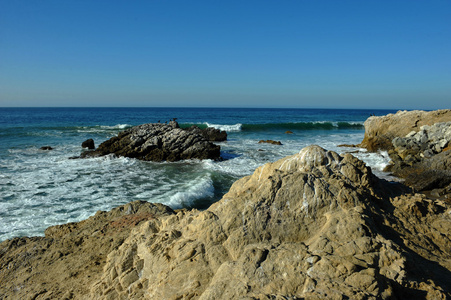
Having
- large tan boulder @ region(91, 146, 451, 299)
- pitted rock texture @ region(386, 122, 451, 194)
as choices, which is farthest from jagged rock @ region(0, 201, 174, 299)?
pitted rock texture @ region(386, 122, 451, 194)

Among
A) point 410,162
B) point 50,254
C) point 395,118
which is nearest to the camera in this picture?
point 50,254

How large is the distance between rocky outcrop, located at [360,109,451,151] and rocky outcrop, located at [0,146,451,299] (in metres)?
18.1

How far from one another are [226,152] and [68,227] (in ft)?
52.2

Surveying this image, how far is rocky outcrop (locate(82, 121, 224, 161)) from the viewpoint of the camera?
1788 centimetres

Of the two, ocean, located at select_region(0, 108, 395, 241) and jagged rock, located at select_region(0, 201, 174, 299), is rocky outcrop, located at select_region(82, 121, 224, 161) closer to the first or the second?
ocean, located at select_region(0, 108, 395, 241)

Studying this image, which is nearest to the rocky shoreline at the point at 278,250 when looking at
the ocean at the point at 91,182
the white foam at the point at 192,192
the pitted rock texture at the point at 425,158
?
the ocean at the point at 91,182

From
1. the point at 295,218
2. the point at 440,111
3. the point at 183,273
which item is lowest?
the point at 183,273

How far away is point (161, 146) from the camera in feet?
59.9

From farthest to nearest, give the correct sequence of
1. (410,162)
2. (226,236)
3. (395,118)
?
1. (395,118)
2. (410,162)
3. (226,236)

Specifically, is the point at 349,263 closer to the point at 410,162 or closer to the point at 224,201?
the point at 224,201

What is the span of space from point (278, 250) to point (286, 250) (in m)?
0.08

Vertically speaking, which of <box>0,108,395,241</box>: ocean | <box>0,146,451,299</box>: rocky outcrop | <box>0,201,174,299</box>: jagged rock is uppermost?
<box>0,146,451,299</box>: rocky outcrop

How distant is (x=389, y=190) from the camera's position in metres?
4.20

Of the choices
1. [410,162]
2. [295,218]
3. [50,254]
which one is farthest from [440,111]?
[50,254]
